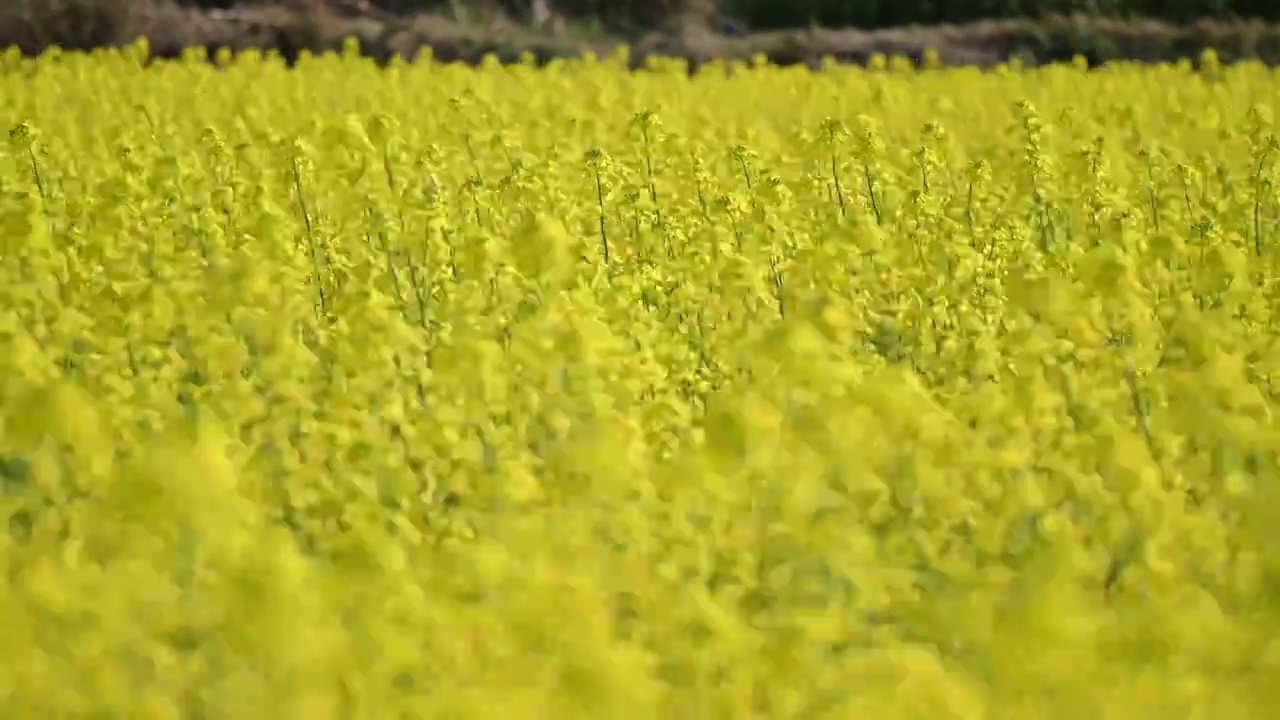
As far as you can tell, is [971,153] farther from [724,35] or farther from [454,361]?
[724,35]

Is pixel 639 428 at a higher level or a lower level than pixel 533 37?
lower

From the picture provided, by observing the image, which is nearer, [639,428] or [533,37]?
[639,428]

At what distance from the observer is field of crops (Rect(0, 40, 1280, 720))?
2.66 m

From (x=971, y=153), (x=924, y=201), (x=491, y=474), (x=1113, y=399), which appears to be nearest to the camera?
(x=491, y=474)

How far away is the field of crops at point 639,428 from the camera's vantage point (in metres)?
2.66

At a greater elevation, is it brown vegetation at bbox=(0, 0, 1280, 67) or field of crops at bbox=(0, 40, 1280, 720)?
brown vegetation at bbox=(0, 0, 1280, 67)

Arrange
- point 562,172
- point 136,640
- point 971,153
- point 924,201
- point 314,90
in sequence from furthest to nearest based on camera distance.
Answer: point 314,90 < point 971,153 < point 562,172 < point 924,201 < point 136,640

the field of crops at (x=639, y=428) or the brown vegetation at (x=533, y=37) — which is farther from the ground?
the brown vegetation at (x=533, y=37)

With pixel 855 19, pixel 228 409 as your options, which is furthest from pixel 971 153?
pixel 855 19

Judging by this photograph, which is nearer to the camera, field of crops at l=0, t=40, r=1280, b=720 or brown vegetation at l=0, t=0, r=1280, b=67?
field of crops at l=0, t=40, r=1280, b=720

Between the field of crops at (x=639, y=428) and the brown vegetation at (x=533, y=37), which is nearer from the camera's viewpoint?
the field of crops at (x=639, y=428)

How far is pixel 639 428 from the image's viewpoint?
156 inches

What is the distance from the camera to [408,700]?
8.25 feet

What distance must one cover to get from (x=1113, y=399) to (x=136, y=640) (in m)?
2.58
